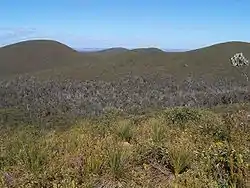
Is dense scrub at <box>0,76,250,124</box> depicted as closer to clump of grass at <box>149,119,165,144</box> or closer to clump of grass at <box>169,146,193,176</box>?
clump of grass at <box>149,119,165,144</box>

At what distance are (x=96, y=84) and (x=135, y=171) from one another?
56696mm

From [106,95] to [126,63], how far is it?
101 ft

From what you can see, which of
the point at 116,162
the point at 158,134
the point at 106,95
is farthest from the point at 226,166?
the point at 106,95

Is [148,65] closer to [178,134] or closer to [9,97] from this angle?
[9,97]

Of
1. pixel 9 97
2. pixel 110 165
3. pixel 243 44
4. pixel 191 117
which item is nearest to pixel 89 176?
pixel 110 165

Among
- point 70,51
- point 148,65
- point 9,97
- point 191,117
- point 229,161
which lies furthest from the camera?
point 70,51

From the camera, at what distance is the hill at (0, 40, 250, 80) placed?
7194 cm

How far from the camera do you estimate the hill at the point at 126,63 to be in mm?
Answer: 71938

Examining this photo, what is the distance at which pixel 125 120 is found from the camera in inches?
408

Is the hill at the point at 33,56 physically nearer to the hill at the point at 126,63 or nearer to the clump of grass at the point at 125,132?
the hill at the point at 126,63

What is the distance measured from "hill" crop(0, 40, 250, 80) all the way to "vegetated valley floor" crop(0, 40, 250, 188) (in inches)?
8.1

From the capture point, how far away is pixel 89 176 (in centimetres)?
579

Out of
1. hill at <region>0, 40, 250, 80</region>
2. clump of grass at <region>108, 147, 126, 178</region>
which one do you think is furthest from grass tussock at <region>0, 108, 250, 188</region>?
hill at <region>0, 40, 250, 80</region>

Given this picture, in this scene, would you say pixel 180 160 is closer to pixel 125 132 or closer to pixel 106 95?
pixel 125 132
